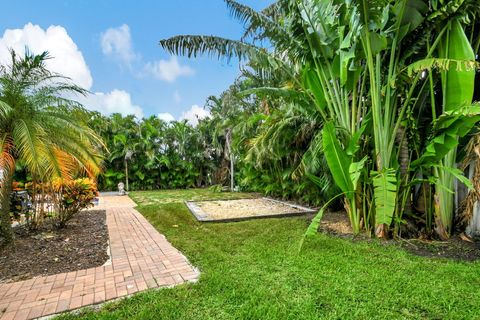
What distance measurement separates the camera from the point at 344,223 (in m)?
5.77

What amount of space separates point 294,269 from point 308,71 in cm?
370

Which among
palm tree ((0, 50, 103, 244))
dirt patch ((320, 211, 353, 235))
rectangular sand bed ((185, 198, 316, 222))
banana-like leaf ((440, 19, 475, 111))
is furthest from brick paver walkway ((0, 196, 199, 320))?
banana-like leaf ((440, 19, 475, 111))

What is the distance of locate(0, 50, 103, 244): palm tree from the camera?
392 cm

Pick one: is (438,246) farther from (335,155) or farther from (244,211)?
(244,211)

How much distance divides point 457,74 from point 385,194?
2194 mm

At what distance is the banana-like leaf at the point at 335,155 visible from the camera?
4.16 meters

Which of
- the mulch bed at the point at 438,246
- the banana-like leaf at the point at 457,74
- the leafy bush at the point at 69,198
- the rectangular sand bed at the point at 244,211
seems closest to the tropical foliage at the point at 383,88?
the banana-like leaf at the point at 457,74

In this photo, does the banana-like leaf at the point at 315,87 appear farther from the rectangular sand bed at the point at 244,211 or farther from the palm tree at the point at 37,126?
the palm tree at the point at 37,126

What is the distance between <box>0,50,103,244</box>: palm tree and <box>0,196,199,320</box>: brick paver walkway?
5.28 feet

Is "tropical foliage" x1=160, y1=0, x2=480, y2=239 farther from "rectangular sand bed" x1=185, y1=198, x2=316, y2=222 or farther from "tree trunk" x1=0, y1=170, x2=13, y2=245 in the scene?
"tree trunk" x1=0, y1=170, x2=13, y2=245

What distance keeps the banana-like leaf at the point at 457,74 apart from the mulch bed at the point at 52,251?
5.93 metres

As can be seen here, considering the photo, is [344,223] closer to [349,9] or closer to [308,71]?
[308,71]

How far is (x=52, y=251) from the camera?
14.3 feet

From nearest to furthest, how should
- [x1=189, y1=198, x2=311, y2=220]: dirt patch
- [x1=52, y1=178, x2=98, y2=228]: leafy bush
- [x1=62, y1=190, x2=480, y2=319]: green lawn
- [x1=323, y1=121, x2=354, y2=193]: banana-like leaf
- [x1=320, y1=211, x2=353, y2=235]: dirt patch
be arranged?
[x1=62, y1=190, x2=480, y2=319]: green lawn → [x1=323, y1=121, x2=354, y2=193]: banana-like leaf → [x1=320, y1=211, x2=353, y2=235]: dirt patch → [x1=52, y1=178, x2=98, y2=228]: leafy bush → [x1=189, y1=198, x2=311, y2=220]: dirt patch
